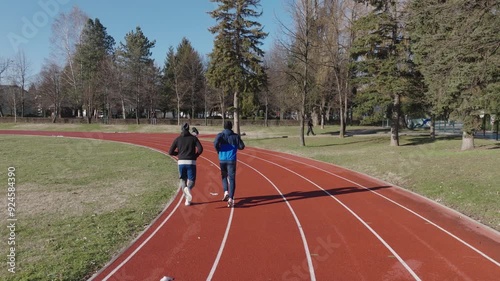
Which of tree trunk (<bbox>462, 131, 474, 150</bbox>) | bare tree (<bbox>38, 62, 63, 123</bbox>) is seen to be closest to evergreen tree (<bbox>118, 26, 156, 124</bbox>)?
bare tree (<bbox>38, 62, 63, 123</bbox>)

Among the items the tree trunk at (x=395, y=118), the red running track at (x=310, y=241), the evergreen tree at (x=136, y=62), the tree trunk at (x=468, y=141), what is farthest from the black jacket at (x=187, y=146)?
the evergreen tree at (x=136, y=62)

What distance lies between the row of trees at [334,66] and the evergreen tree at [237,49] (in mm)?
97

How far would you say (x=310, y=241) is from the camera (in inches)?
284

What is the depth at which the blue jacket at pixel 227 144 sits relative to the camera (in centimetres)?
947

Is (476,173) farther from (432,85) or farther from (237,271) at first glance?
(237,271)

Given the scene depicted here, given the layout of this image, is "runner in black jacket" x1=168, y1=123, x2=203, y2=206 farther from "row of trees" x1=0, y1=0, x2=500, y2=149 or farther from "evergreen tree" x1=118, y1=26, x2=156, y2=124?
"evergreen tree" x1=118, y1=26, x2=156, y2=124

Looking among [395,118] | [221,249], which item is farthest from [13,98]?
[221,249]

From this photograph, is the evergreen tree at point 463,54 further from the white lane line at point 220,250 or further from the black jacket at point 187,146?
the white lane line at point 220,250

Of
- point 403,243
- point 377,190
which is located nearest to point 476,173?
point 377,190

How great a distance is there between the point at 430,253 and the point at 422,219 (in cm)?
249

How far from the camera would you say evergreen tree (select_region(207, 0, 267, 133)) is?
3428 cm

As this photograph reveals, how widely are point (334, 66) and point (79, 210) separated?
2938 centimetres

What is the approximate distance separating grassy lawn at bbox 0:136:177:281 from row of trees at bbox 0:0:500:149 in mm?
11794

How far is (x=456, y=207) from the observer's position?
32.8ft
